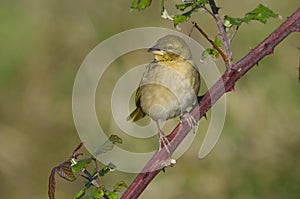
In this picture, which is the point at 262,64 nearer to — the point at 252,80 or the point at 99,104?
the point at 252,80

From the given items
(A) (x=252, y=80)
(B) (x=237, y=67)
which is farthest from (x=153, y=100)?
(A) (x=252, y=80)

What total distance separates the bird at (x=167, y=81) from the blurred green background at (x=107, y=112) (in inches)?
53.3

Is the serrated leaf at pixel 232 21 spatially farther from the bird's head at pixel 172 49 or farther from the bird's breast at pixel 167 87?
the bird's head at pixel 172 49

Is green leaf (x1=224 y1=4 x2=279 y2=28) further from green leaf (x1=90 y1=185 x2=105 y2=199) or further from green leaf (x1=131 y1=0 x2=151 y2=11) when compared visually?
green leaf (x1=90 y1=185 x2=105 y2=199)

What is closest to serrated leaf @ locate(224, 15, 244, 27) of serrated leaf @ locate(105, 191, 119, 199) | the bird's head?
serrated leaf @ locate(105, 191, 119, 199)

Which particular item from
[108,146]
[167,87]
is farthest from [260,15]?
[167,87]

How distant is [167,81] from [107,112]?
215 cm

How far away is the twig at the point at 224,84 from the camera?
156 cm

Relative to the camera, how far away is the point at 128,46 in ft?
17.1

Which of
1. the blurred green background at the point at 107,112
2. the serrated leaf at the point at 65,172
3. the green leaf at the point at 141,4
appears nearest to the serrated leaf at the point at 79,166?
the serrated leaf at the point at 65,172

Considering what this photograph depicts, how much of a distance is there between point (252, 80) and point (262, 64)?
14cm

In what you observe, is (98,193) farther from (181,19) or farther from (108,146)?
(181,19)

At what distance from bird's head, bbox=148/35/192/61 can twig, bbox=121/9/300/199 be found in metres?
1.25

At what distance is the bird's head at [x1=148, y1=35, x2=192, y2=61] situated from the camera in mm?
2938
